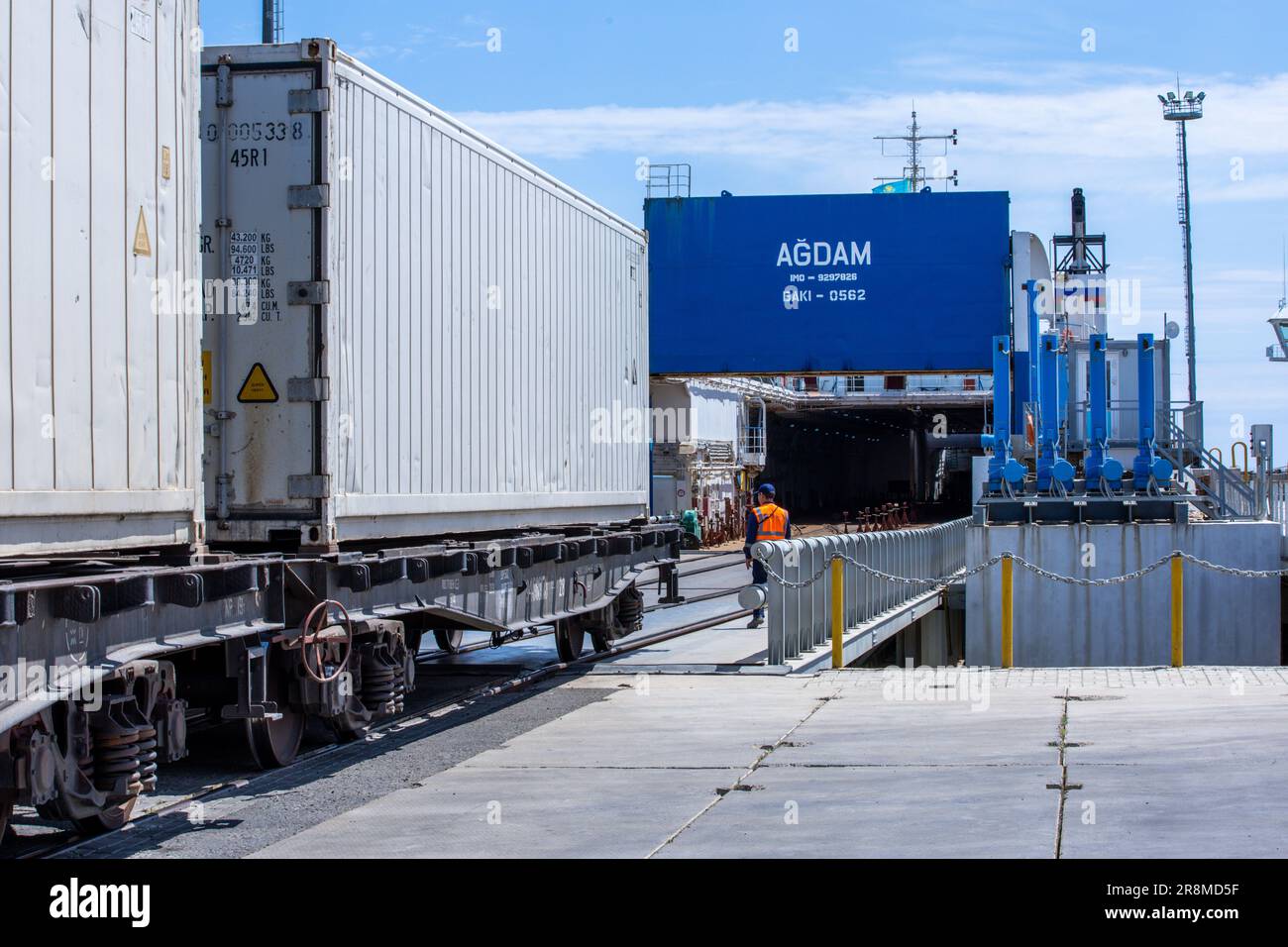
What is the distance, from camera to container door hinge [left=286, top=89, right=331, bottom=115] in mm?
9281

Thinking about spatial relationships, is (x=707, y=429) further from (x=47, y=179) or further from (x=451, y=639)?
(x=47, y=179)

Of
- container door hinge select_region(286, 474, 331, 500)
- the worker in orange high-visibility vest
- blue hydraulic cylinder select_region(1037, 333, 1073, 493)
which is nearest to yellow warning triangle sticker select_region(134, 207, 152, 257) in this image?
container door hinge select_region(286, 474, 331, 500)

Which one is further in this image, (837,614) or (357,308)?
(837,614)

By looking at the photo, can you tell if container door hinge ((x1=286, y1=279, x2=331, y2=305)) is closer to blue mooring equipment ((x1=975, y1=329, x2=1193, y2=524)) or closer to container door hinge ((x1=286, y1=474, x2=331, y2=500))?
container door hinge ((x1=286, y1=474, x2=331, y2=500))

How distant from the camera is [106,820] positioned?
7449mm

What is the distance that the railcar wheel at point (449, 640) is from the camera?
15.6 meters

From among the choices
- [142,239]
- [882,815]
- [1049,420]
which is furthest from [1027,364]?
[142,239]

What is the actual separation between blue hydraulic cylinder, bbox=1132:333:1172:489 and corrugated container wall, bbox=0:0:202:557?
67.4 ft

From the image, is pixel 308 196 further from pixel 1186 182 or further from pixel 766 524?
pixel 1186 182

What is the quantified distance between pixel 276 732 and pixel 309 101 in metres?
3.80

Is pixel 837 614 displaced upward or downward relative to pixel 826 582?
downward

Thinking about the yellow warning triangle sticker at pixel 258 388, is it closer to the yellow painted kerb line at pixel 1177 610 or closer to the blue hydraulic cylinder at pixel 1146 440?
the yellow painted kerb line at pixel 1177 610

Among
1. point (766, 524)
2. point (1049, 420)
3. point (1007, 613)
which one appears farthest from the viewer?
point (1049, 420)
